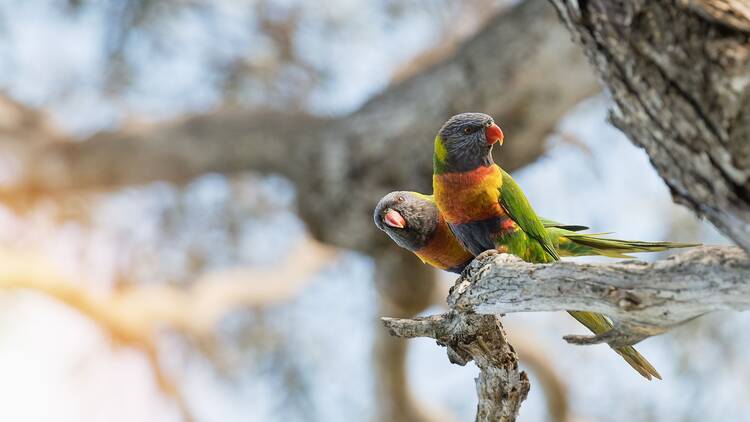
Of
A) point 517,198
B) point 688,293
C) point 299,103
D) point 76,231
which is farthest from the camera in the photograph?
point 299,103

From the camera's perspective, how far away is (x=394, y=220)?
172 cm

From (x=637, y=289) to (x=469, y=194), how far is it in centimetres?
46

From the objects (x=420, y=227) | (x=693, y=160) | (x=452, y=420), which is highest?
(x=452, y=420)

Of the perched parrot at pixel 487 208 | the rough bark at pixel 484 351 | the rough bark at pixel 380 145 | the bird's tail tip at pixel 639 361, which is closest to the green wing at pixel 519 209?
the perched parrot at pixel 487 208

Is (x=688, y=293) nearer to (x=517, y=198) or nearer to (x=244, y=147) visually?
(x=517, y=198)

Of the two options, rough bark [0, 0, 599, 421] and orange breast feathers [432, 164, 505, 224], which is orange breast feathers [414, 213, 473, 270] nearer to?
orange breast feathers [432, 164, 505, 224]

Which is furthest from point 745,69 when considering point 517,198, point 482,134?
point 517,198

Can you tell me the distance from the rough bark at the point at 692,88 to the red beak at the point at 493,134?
1.09ft

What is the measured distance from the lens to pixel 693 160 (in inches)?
46.1

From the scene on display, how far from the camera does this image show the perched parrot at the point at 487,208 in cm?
154

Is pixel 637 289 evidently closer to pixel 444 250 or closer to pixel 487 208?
pixel 487 208

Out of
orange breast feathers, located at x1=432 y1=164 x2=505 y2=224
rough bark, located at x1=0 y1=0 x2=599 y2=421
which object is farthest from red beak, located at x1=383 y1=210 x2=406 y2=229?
rough bark, located at x1=0 y1=0 x2=599 y2=421

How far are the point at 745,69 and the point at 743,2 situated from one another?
138 mm

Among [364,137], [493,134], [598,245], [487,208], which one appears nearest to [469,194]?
[487,208]
